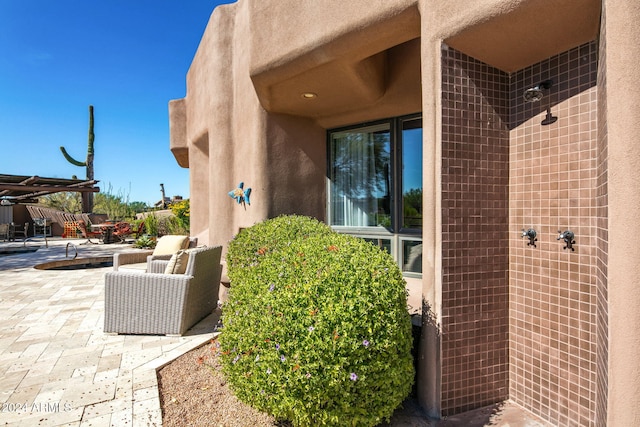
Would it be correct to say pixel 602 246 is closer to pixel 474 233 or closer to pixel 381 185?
pixel 474 233

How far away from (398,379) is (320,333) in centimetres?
75

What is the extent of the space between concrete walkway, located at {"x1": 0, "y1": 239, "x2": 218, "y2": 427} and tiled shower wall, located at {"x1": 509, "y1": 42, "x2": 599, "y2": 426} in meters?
3.24

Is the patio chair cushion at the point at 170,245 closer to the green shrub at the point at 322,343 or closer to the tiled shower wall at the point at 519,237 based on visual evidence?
the green shrub at the point at 322,343

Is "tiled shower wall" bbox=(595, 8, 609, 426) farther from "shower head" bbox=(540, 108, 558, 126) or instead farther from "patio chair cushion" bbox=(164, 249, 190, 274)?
"patio chair cushion" bbox=(164, 249, 190, 274)

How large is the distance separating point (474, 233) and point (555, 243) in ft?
2.06

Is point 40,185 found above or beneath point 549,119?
above

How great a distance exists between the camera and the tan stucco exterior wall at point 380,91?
183 centimetres

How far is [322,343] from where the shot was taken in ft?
7.06

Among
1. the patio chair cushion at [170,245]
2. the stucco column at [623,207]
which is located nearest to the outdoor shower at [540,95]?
the stucco column at [623,207]

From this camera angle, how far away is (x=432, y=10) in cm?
288

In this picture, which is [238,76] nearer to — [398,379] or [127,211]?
[398,379]

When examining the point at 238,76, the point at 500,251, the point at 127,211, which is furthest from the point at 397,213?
the point at 127,211

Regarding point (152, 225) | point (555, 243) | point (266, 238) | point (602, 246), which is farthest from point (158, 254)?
point (152, 225)

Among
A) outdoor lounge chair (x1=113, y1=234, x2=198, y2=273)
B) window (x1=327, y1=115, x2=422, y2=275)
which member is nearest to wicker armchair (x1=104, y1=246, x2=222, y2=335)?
outdoor lounge chair (x1=113, y1=234, x2=198, y2=273)
